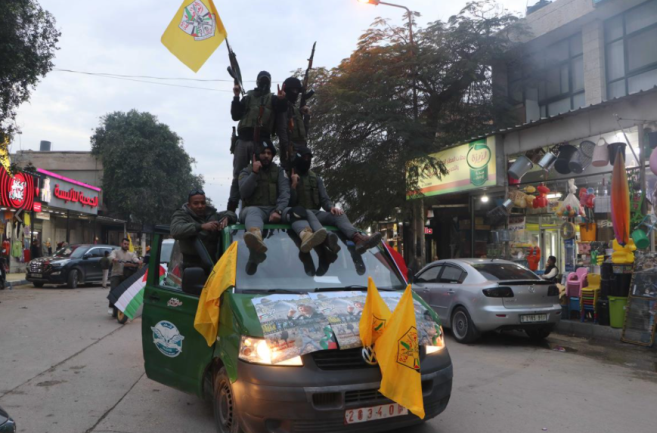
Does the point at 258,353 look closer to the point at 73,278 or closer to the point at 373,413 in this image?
the point at 373,413

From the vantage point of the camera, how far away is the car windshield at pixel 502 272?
9055mm

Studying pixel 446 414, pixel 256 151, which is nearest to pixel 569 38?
pixel 256 151

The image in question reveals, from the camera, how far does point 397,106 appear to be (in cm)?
1585

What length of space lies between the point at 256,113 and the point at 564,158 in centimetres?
810

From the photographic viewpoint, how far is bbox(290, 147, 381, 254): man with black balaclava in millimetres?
4977

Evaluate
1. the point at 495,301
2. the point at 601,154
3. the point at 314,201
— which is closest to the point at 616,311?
the point at 495,301

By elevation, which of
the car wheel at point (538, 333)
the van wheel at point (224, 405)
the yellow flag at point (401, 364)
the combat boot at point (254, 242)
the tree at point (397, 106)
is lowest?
the car wheel at point (538, 333)

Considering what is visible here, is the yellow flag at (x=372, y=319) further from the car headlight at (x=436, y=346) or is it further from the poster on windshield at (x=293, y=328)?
the car headlight at (x=436, y=346)

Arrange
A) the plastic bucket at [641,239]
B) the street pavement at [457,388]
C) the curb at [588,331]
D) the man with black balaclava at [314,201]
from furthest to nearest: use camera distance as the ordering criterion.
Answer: the plastic bucket at [641,239], the curb at [588,331], the man with black balaclava at [314,201], the street pavement at [457,388]

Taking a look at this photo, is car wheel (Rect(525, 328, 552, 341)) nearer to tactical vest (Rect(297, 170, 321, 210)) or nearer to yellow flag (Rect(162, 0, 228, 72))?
tactical vest (Rect(297, 170, 321, 210))

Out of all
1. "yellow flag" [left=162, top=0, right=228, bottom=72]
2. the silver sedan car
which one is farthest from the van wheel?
the silver sedan car

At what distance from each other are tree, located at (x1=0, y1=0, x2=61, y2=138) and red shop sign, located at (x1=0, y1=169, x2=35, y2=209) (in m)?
7.61

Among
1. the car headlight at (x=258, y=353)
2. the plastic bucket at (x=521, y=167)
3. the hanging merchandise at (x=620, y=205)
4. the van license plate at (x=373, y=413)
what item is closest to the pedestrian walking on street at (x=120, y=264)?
the plastic bucket at (x=521, y=167)

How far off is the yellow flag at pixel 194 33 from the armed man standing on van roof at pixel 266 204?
1856 millimetres
